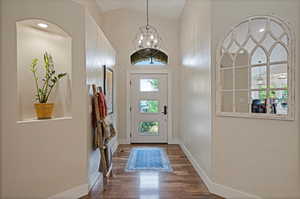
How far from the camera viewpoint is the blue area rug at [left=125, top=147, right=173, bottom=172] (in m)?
3.87

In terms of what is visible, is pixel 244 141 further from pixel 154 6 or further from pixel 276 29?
pixel 154 6

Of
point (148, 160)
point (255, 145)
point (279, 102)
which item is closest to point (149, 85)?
point (148, 160)

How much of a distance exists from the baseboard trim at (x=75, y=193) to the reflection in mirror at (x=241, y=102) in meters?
2.26

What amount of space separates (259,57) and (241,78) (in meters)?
0.32

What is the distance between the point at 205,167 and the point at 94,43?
8.50ft

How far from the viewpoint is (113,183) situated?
10.6 feet

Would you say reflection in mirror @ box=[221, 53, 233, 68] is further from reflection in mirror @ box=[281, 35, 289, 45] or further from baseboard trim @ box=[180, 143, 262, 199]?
baseboard trim @ box=[180, 143, 262, 199]

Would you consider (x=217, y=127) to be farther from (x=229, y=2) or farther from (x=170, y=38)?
(x=170, y=38)

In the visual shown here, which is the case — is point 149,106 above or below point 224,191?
above

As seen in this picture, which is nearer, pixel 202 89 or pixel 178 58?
pixel 202 89

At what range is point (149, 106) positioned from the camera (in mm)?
6090

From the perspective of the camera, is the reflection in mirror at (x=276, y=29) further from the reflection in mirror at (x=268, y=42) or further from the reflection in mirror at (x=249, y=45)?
the reflection in mirror at (x=249, y=45)

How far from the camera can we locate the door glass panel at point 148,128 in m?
6.10

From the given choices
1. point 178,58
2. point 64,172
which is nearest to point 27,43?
point 64,172
